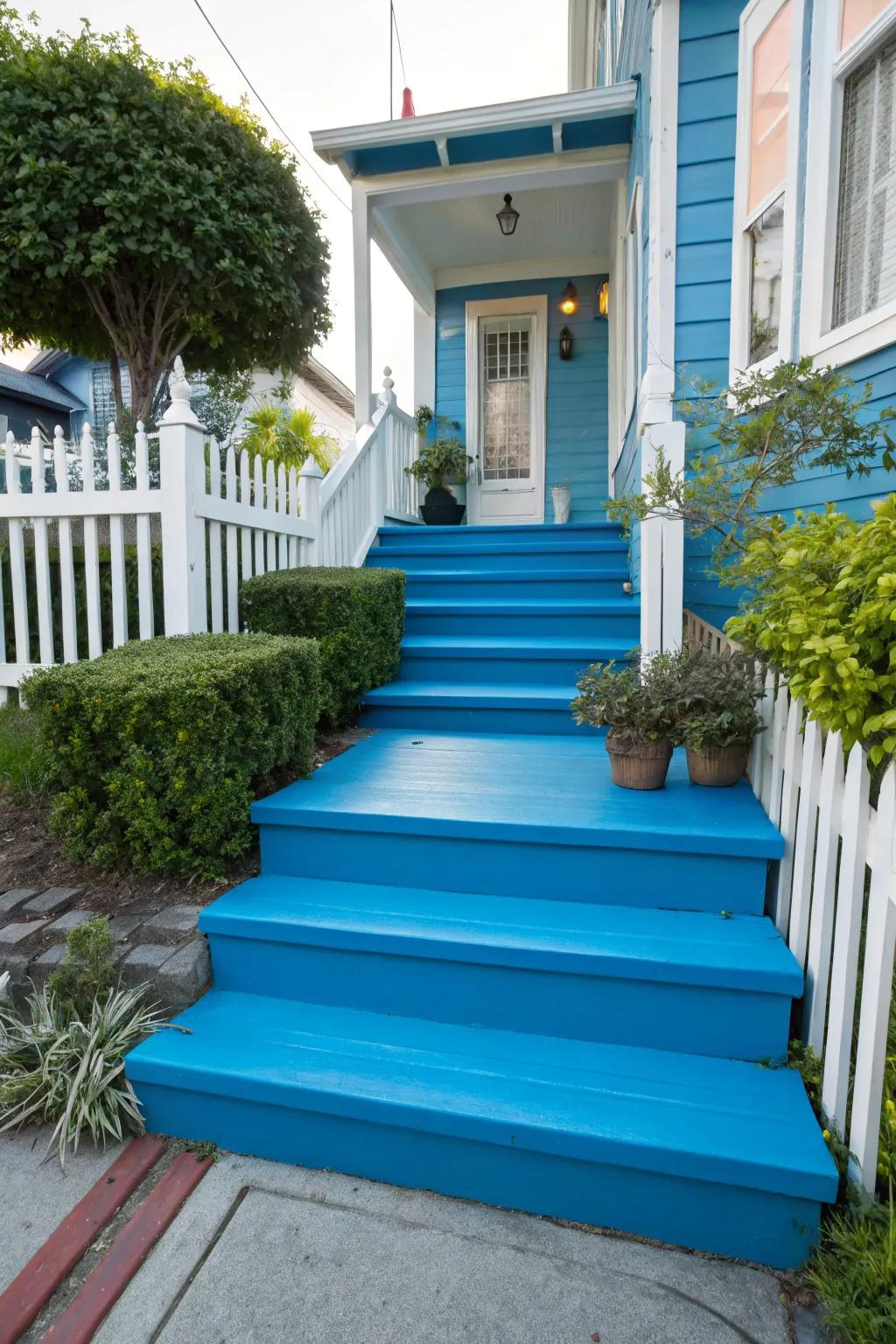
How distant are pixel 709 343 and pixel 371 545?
2551mm

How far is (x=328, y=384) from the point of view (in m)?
14.8

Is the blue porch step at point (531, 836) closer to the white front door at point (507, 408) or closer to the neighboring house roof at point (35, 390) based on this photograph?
the white front door at point (507, 408)

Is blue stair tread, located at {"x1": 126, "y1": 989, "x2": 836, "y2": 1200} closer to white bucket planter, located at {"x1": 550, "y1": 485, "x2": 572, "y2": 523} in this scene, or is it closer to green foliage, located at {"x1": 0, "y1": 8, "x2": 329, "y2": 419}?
green foliage, located at {"x1": 0, "y1": 8, "x2": 329, "y2": 419}

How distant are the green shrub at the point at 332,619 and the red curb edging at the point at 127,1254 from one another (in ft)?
5.60

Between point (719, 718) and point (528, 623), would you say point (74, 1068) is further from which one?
point (528, 623)

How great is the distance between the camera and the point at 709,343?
11.3 feet

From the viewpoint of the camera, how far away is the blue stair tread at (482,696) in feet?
10.8

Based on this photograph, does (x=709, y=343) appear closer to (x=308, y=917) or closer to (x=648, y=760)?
(x=648, y=760)

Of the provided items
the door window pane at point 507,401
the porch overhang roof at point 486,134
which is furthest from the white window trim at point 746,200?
the door window pane at point 507,401

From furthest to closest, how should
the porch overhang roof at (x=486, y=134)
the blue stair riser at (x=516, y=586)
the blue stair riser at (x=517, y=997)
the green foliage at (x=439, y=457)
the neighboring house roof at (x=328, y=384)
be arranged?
the neighboring house roof at (x=328, y=384) < the green foliage at (x=439, y=457) < the porch overhang roof at (x=486, y=134) < the blue stair riser at (x=516, y=586) < the blue stair riser at (x=517, y=997)

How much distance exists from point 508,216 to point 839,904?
18.9 ft

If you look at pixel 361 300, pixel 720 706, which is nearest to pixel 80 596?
pixel 720 706

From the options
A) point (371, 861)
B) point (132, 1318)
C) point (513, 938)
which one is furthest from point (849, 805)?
point (132, 1318)

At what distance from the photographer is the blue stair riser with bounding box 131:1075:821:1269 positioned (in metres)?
1.37
